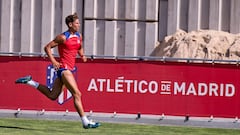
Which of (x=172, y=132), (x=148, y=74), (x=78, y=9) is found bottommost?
(x=172, y=132)

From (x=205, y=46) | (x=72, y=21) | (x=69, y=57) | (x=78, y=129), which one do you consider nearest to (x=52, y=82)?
(x=78, y=129)

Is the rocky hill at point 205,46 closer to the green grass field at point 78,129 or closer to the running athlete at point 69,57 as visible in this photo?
the green grass field at point 78,129

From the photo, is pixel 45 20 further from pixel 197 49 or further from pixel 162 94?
pixel 162 94

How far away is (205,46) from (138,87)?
471 centimetres

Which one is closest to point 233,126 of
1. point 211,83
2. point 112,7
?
point 211,83

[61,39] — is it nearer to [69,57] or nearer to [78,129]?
[69,57]

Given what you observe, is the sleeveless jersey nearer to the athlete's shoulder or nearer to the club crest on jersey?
the athlete's shoulder

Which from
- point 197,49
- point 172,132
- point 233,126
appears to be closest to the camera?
point 172,132

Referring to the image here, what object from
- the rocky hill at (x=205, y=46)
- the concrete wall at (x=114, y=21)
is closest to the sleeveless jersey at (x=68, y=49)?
the rocky hill at (x=205, y=46)

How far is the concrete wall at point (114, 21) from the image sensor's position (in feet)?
65.7

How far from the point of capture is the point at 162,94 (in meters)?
14.5

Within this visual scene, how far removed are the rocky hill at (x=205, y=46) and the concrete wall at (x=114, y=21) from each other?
0.66 metres

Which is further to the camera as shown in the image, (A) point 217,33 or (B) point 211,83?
(A) point 217,33

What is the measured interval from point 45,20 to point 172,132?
820 centimetres
